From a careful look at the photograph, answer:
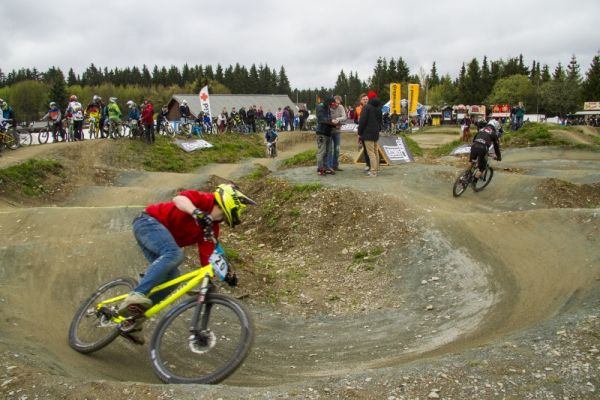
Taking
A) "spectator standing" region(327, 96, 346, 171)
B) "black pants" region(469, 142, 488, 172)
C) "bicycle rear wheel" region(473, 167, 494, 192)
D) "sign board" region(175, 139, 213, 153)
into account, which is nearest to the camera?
"black pants" region(469, 142, 488, 172)

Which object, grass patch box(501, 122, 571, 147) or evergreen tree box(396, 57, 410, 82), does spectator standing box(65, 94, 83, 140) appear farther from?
evergreen tree box(396, 57, 410, 82)

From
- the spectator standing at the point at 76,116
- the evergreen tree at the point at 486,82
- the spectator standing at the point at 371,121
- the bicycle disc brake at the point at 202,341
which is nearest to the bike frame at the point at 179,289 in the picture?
the bicycle disc brake at the point at 202,341

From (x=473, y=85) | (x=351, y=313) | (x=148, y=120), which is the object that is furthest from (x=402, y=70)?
(x=351, y=313)

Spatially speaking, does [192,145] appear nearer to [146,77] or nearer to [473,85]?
[473,85]

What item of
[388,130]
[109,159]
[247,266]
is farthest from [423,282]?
[388,130]

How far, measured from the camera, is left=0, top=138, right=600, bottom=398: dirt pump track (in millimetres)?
4719

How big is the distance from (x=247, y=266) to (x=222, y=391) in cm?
523

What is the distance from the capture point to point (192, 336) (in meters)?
4.92

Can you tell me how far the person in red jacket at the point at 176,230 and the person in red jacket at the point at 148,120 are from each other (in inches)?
815

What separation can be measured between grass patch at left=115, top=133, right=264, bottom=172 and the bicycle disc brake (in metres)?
19.6

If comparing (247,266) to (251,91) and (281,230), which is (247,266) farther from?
(251,91)

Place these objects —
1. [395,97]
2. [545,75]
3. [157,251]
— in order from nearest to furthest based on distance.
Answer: [157,251] → [395,97] → [545,75]

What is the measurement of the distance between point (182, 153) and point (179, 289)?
23.1 meters

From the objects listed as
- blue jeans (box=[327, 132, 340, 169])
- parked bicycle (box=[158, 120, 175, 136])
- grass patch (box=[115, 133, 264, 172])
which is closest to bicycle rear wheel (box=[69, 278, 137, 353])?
blue jeans (box=[327, 132, 340, 169])
